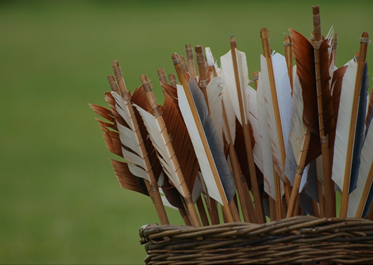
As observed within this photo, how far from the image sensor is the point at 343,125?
0.54 meters

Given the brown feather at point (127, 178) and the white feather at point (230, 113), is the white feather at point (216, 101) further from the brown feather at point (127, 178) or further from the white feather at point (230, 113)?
the brown feather at point (127, 178)

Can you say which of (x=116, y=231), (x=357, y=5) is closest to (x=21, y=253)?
(x=116, y=231)

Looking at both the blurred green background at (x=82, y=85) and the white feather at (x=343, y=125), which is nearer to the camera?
the white feather at (x=343, y=125)

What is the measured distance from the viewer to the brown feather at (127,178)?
2.16 feet

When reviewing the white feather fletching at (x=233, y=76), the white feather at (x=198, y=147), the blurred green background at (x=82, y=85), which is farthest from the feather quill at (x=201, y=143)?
the blurred green background at (x=82, y=85)

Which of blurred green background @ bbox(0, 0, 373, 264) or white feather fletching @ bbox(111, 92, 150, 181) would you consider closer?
white feather fletching @ bbox(111, 92, 150, 181)

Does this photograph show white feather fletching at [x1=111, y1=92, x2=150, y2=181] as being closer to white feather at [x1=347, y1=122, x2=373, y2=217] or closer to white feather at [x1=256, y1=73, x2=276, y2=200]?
white feather at [x1=256, y1=73, x2=276, y2=200]

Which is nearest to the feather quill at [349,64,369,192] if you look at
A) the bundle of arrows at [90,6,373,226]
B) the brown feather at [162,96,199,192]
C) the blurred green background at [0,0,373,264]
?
the bundle of arrows at [90,6,373,226]

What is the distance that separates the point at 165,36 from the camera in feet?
5.86

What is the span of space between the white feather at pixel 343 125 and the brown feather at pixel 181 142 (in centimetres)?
Answer: 20

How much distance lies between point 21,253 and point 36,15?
3.30ft

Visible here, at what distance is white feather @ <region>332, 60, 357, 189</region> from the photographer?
0.53 m

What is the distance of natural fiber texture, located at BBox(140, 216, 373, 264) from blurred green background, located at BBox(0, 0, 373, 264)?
116 cm

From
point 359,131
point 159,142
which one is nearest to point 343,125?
point 359,131
